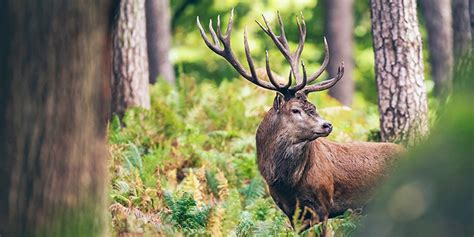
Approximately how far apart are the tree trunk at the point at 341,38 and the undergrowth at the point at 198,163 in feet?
18.3

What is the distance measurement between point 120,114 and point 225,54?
4.15m

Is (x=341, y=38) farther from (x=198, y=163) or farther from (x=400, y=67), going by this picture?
(x=400, y=67)

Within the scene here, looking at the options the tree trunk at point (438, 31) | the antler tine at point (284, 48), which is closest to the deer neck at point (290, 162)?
the antler tine at point (284, 48)

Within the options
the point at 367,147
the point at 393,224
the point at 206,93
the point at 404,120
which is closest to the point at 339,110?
the point at 206,93

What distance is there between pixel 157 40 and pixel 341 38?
397cm

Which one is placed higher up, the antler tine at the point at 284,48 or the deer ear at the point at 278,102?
the antler tine at the point at 284,48

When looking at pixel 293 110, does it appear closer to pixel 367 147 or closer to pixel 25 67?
pixel 367 147

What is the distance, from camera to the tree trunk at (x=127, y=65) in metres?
14.3

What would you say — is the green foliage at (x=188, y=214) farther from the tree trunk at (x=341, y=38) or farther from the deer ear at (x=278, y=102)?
the tree trunk at (x=341, y=38)

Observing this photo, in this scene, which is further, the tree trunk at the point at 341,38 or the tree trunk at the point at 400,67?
the tree trunk at the point at 341,38

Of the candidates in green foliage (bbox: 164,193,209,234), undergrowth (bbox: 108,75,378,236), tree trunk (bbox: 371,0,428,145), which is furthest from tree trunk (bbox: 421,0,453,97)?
green foliage (bbox: 164,193,209,234)

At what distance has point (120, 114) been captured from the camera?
564 inches

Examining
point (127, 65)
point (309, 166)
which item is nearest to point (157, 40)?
point (127, 65)

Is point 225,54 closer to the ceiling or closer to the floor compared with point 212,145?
closer to the ceiling
